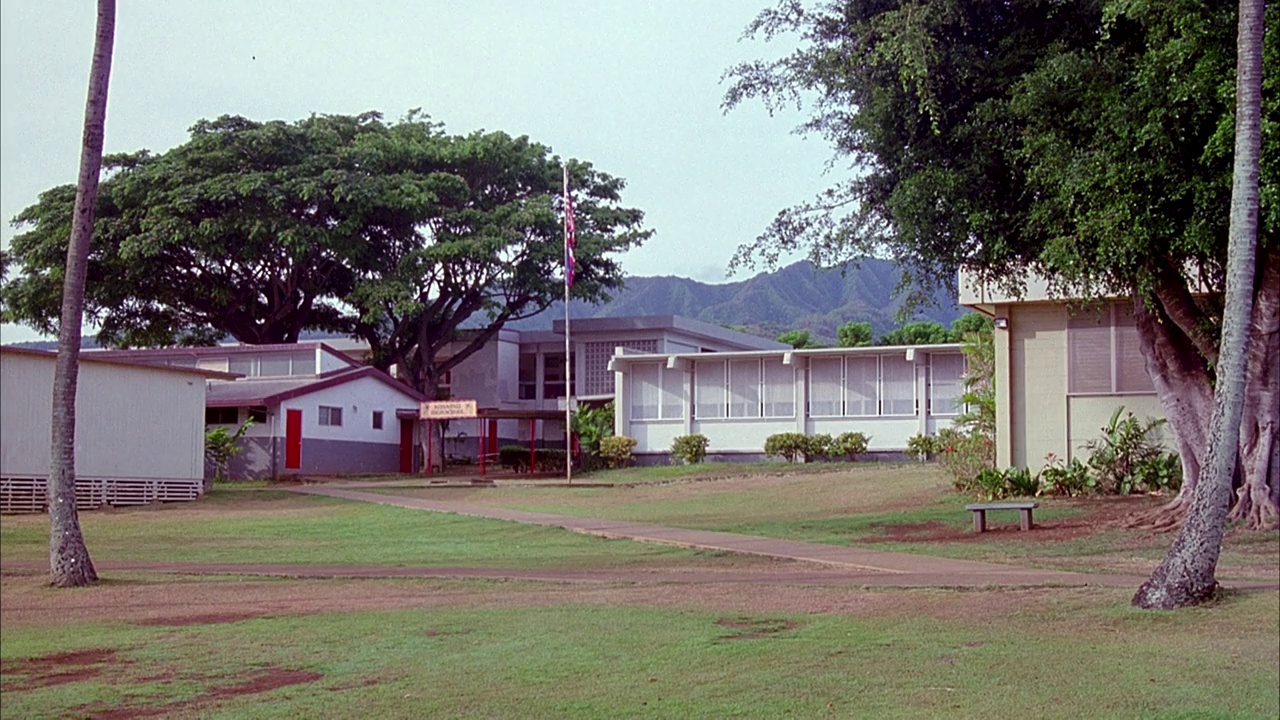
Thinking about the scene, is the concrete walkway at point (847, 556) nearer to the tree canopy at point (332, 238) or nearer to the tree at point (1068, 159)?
the tree at point (1068, 159)

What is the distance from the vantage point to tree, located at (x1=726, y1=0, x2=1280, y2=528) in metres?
Answer: 16.6

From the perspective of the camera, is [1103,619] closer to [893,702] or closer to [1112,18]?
[893,702]

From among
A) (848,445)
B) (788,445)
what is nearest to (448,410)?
(788,445)

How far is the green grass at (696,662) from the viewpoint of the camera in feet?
29.7

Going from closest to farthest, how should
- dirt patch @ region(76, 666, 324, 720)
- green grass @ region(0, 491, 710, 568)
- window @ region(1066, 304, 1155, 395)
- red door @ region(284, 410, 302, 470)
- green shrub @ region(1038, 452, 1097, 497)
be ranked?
dirt patch @ region(76, 666, 324, 720), green grass @ region(0, 491, 710, 568), green shrub @ region(1038, 452, 1097, 497), window @ region(1066, 304, 1155, 395), red door @ region(284, 410, 302, 470)

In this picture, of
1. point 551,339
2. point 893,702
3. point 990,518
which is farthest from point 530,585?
point 551,339

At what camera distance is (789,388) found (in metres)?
41.6

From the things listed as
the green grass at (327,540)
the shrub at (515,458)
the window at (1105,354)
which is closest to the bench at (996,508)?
the green grass at (327,540)

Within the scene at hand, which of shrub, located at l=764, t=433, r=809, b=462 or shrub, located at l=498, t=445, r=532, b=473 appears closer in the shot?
shrub, located at l=764, t=433, r=809, b=462

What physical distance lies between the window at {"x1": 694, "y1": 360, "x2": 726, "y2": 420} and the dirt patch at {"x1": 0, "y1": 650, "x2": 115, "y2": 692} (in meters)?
31.7

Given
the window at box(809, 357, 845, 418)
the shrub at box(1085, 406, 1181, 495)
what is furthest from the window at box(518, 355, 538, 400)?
the shrub at box(1085, 406, 1181, 495)

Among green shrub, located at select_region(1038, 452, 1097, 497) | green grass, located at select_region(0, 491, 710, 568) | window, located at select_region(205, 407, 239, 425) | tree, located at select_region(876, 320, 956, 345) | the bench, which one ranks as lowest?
green grass, located at select_region(0, 491, 710, 568)

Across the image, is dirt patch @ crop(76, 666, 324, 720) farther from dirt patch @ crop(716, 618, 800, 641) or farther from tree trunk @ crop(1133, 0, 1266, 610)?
tree trunk @ crop(1133, 0, 1266, 610)

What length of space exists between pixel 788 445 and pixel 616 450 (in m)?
5.28
